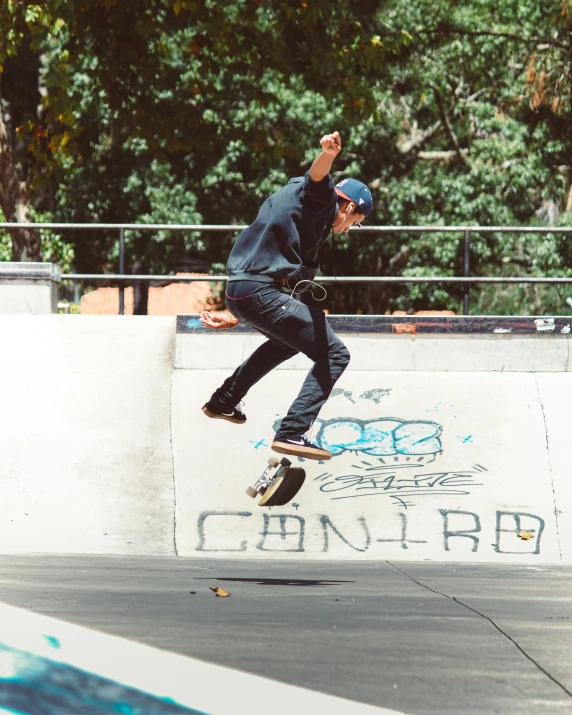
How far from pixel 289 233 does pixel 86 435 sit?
3.09 metres

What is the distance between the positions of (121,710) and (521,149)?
68.2ft

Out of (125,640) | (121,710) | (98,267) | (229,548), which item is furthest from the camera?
(98,267)

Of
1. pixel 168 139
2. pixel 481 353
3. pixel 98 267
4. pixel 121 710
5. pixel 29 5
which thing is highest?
pixel 29 5

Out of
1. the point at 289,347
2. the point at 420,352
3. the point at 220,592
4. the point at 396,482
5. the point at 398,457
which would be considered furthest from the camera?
the point at 420,352

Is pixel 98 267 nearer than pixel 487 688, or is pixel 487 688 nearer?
pixel 487 688

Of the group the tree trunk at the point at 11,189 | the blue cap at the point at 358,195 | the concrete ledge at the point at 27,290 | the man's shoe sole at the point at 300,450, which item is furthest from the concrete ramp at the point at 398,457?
the tree trunk at the point at 11,189

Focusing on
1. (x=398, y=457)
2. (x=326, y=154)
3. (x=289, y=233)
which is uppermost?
(x=326, y=154)

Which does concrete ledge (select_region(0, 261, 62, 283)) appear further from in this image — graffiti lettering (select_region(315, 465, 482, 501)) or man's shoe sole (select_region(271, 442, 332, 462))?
man's shoe sole (select_region(271, 442, 332, 462))

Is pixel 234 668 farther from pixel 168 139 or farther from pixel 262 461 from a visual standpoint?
pixel 168 139

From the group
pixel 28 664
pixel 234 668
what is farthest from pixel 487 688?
pixel 28 664

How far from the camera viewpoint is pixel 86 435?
7297 mm

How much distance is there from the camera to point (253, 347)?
799 centimetres

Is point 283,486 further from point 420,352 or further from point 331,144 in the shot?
point 420,352

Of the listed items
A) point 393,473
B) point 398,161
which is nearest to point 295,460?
point 393,473
